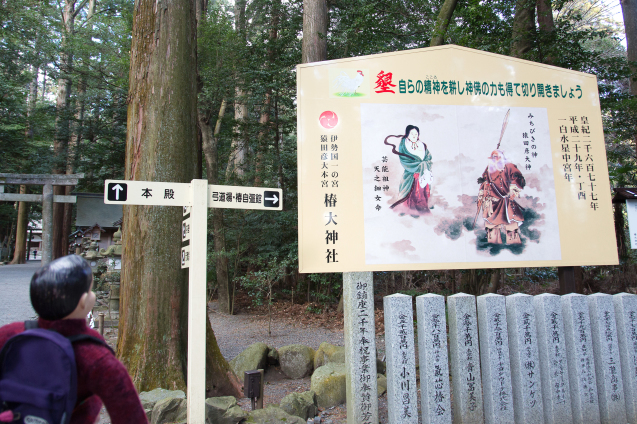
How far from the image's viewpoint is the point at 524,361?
3951 millimetres

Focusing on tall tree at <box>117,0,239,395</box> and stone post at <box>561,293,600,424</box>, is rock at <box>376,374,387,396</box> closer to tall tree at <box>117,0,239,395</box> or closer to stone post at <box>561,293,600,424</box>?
tall tree at <box>117,0,239,395</box>

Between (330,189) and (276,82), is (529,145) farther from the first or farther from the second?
(276,82)

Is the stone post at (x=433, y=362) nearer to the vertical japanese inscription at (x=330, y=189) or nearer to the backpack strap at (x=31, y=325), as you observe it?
the vertical japanese inscription at (x=330, y=189)

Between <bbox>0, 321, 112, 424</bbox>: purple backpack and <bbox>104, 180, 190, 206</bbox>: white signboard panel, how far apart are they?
1.83 metres

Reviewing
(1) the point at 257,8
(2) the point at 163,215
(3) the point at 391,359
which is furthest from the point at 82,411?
(1) the point at 257,8

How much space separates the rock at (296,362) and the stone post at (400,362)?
287 cm

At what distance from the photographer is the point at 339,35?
35.7 feet

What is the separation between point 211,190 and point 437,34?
20.5ft

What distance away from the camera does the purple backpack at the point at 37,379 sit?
1295 millimetres

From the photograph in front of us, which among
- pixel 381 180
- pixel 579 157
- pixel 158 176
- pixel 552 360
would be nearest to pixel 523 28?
pixel 579 157

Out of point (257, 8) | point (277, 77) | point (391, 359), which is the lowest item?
point (391, 359)

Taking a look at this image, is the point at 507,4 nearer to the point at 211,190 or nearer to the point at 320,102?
the point at 320,102

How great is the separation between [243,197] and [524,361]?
319 cm

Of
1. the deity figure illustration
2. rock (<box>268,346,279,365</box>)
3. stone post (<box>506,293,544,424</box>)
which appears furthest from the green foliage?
stone post (<box>506,293,544,424</box>)
